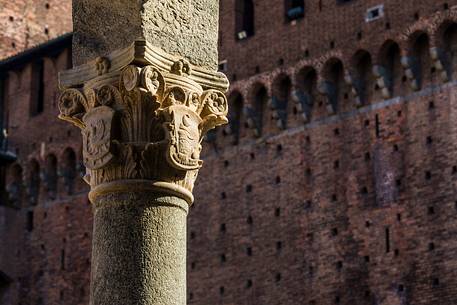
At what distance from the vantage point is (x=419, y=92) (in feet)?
57.1

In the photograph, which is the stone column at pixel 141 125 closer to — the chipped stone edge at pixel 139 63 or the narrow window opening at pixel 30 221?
the chipped stone edge at pixel 139 63

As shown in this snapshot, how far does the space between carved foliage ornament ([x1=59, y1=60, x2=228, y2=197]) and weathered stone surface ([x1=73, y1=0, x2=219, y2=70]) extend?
103 mm

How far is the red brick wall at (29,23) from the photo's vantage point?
23844 mm

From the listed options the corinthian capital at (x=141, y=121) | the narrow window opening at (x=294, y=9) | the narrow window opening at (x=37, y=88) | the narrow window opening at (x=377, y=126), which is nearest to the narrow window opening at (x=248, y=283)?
the narrow window opening at (x=377, y=126)

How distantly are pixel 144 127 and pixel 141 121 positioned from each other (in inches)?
1.0

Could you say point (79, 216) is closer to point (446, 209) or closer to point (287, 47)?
point (287, 47)

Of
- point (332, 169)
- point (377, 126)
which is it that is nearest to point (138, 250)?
point (377, 126)

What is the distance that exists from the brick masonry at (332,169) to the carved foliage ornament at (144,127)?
1213cm

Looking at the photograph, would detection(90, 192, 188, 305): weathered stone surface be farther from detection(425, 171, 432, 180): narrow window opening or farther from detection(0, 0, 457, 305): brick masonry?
detection(425, 171, 432, 180): narrow window opening

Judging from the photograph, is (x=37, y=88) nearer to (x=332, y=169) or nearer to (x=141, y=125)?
(x=332, y=169)

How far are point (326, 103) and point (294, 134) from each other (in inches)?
27.4

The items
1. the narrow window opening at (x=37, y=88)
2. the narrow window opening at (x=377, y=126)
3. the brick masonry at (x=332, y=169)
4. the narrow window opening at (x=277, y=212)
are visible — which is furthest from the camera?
the narrow window opening at (x=37, y=88)

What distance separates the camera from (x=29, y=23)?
24.2 meters

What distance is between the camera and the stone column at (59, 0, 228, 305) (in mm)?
4219
